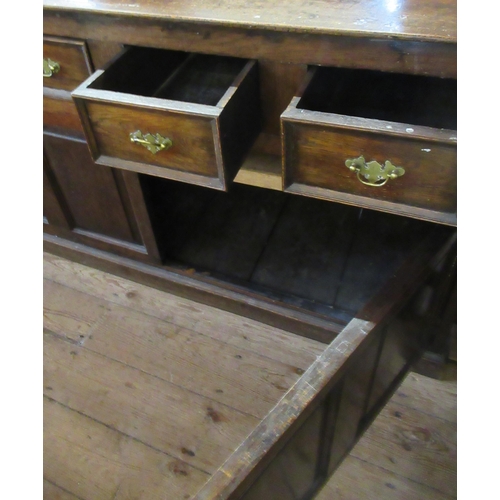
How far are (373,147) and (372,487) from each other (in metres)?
0.64

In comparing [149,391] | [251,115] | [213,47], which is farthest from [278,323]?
[213,47]

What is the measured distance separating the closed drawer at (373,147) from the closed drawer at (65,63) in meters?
0.43

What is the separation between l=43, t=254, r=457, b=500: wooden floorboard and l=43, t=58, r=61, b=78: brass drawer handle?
0.57m

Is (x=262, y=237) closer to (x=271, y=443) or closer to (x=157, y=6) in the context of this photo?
(x=157, y=6)

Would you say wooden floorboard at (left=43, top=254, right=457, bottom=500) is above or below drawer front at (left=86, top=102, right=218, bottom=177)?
below

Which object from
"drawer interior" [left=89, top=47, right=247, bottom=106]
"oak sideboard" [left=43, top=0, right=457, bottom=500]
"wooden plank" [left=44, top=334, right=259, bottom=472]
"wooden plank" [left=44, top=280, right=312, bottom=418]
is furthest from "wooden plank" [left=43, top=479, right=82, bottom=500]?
"drawer interior" [left=89, top=47, right=247, bottom=106]

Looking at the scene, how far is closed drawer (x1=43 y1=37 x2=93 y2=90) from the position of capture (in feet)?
2.81

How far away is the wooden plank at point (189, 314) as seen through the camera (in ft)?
3.67

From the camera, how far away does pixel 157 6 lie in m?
0.74

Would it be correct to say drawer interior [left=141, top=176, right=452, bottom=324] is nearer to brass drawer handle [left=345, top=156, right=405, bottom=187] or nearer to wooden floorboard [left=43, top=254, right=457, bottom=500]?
wooden floorboard [left=43, top=254, right=457, bottom=500]

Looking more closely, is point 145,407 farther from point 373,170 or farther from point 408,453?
point 373,170

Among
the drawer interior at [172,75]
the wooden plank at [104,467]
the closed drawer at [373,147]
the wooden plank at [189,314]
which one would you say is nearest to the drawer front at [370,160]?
the closed drawer at [373,147]

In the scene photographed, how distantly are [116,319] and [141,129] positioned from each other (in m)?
0.60

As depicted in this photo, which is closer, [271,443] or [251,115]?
[271,443]
